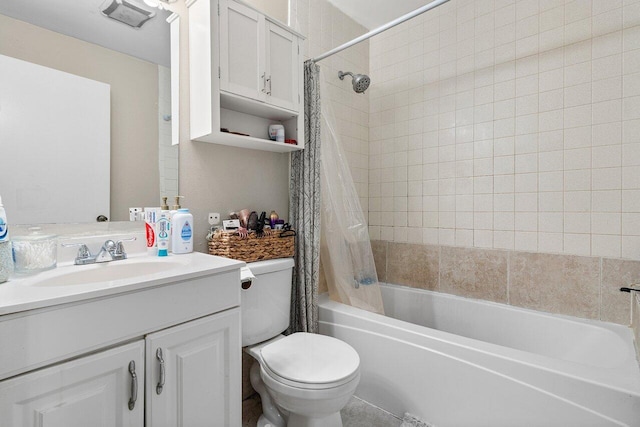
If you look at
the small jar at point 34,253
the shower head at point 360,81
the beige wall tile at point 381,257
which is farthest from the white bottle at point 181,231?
the beige wall tile at point 381,257

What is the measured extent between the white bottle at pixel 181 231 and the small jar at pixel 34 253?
0.40m

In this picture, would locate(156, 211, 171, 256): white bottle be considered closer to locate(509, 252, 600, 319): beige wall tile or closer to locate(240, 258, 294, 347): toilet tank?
locate(240, 258, 294, 347): toilet tank

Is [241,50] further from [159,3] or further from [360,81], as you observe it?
[360,81]

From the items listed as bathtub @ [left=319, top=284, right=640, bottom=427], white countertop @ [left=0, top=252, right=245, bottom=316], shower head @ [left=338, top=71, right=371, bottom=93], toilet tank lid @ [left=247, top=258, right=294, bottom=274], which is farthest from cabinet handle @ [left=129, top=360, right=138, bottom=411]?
shower head @ [left=338, top=71, right=371, bottom=93]

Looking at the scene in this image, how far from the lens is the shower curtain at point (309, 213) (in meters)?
1.81

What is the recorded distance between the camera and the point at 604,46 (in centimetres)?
168

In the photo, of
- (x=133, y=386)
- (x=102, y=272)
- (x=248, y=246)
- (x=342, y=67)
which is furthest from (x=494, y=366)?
(x=342, y=67)

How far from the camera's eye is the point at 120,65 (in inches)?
52.8

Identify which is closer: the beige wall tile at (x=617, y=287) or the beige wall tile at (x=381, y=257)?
the beige wall tile at (x=617, y=287)

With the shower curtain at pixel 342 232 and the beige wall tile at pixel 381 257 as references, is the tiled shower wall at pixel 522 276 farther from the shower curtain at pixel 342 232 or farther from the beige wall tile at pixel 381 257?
the shower curtain at pixel 342 232

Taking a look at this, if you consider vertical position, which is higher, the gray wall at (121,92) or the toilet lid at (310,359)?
the gray wall at (121,92)

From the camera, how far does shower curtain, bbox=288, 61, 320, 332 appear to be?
181cm

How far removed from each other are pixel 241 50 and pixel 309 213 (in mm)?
895

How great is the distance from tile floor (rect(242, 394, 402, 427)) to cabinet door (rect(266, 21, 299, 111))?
1.62 m
